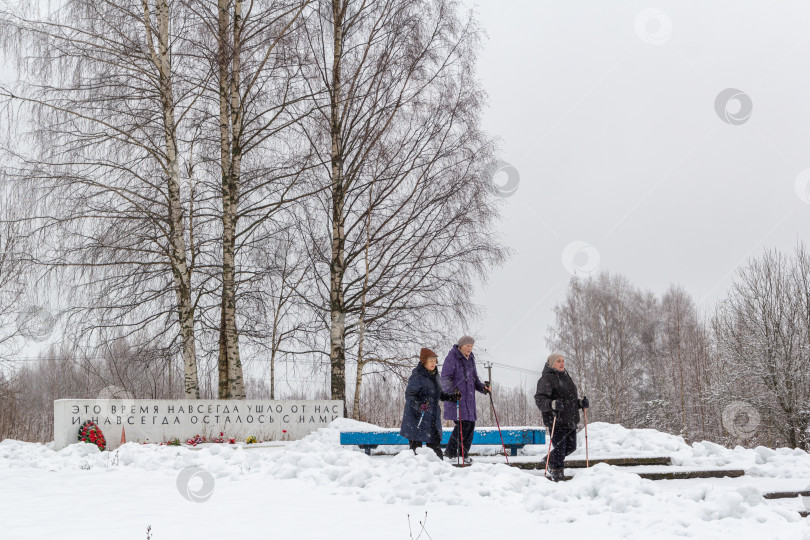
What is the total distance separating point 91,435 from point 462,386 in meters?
7.25

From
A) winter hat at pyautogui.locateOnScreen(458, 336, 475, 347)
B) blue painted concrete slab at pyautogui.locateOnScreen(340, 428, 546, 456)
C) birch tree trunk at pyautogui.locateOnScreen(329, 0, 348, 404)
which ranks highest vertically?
birch tree trunk at pyautogui.locateOnScreen(329, 0, 348, 404)

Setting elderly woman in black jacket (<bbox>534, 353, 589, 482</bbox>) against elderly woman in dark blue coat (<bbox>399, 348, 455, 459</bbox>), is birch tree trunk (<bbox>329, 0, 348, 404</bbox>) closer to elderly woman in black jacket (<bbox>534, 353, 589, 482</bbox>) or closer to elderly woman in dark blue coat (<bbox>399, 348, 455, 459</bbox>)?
elderly woman in dark blue coat (<bbox>399, 348, 455, 459</bbox>)

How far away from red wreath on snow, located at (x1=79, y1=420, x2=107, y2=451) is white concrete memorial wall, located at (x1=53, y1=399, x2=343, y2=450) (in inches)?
11.1

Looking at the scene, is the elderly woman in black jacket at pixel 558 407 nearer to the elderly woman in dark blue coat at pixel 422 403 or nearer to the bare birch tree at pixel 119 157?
the elderly woman in dark blue coat at pixel 422 403

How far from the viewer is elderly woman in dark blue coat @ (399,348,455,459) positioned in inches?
364

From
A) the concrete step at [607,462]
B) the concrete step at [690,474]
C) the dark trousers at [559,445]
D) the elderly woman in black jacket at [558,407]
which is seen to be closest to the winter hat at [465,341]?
the elderly woman in black jacket at [558,407]

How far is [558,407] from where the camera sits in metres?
8.30

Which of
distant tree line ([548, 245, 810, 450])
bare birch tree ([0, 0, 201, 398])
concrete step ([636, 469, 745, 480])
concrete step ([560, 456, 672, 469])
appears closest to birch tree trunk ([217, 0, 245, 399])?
bare birch tree ([0, 0, 201, 398])

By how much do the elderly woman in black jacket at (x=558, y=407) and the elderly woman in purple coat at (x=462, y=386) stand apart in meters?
0.96

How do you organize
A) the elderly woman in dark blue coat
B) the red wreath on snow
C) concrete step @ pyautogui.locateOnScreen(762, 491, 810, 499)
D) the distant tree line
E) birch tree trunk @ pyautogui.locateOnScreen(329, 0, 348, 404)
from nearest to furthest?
concrete step @ pyautogui.locateOnScreen(762, 491, 810, 499) < the elderly woman in dark blue coat < the red wreath on snow < birch tree trunk @ pyautogui.locateOnScreen(329, 0, 348, 404) < the distant tree line

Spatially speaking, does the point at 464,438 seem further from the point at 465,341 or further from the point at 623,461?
the point at 623,461

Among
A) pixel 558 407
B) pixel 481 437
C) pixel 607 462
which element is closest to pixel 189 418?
pixel 481 437

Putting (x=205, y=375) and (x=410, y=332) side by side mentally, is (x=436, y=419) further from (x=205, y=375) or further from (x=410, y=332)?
(x=205, y=375)

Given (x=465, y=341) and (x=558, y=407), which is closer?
(x=558, y=407)
